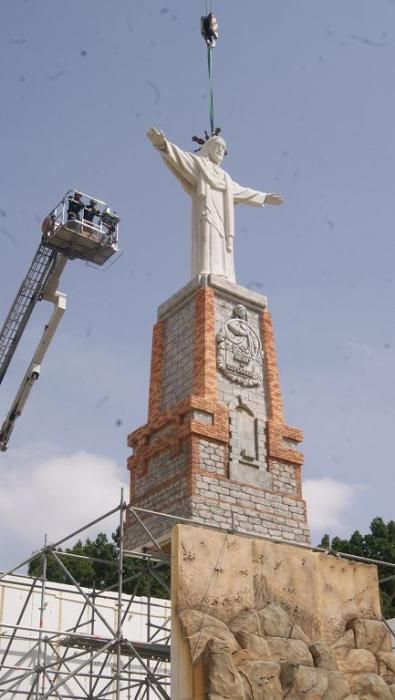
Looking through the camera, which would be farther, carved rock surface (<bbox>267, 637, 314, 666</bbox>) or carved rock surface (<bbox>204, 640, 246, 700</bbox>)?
carved rock surface (<bbox>267, 637, 314, 666</bbox>)

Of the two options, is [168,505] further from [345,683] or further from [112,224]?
[112,224]

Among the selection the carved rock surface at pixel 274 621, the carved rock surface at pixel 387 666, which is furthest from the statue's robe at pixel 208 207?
the carved rock surface at pixel 387 666

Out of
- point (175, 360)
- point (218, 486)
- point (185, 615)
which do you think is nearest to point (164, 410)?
point (175, 360)

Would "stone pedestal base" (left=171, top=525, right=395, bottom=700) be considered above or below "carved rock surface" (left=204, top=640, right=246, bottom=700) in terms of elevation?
above

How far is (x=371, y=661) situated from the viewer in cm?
1691

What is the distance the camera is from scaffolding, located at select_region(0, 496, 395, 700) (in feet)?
51.2

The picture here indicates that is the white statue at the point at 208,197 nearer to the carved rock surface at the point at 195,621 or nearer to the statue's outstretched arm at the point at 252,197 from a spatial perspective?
the statue's outstretched arm at the point at 252,197

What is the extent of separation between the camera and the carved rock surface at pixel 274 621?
15914 millimetres

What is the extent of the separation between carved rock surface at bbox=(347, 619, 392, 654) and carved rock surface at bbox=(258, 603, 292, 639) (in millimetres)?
1565

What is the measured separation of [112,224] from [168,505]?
9605mm

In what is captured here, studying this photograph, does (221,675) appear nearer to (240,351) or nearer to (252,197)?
(240,351)

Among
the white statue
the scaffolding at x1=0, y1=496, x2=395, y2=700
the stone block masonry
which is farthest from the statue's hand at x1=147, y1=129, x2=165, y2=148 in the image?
the scaffolding at x1=0, y1=496, x2=395, y2=700

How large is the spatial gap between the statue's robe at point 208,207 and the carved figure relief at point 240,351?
1184 mm

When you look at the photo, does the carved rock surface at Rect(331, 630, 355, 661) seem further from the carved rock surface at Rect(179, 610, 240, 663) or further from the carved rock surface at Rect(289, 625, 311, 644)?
the carved rock surface at Rect(179, 610, 240, 663)
